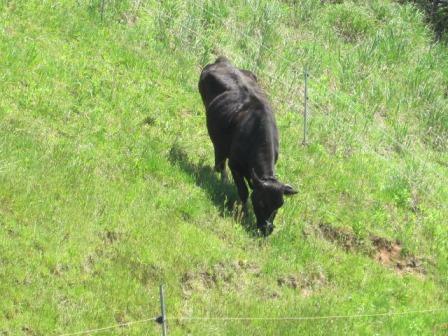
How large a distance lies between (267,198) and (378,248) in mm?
2405

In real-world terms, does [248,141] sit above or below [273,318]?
above

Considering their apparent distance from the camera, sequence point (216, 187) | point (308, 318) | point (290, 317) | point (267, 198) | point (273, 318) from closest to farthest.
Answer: point (273, 318), point (290, 317), point (308, 318), point (267, 198), point (216, 187)

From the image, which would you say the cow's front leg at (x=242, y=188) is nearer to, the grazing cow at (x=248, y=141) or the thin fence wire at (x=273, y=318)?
the grazing cow at (x=248, y=141)

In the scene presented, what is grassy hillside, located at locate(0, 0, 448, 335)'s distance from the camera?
1038 cm

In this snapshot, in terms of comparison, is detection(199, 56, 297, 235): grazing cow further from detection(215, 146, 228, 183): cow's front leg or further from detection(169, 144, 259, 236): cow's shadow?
detection(169, 144, 259, 236): cow's shadow

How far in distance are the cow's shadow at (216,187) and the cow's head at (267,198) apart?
0.17 meters

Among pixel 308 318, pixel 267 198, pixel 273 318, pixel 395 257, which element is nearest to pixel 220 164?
pixel 267 198

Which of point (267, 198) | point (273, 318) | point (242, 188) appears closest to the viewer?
point (273, 318)

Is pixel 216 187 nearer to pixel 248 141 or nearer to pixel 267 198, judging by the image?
pixel 248 141

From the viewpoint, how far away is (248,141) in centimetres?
1318

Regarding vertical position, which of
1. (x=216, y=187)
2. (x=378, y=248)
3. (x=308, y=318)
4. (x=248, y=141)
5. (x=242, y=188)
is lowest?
(x=378, y=248)

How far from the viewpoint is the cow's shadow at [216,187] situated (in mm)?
12797

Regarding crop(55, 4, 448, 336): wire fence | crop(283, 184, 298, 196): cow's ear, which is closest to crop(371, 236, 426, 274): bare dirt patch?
crop(55, 4, 448, 336): wire fence

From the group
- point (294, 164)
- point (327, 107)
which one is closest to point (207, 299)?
point (294, 164)
